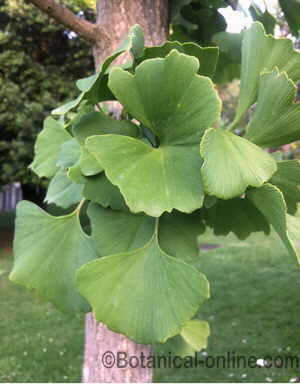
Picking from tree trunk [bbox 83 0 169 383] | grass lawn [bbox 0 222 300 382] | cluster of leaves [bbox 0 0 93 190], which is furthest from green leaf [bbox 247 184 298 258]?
cluster of leaves [bbox 0 0 93 190]

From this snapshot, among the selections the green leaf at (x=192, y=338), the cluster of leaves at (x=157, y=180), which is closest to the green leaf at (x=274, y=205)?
the cluster of leaves at (x=157, y=180)

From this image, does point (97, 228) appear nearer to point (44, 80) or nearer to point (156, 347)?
point (156, 347)

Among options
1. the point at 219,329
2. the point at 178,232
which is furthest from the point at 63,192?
the point at 219,329

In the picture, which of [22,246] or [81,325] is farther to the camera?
[81,325]

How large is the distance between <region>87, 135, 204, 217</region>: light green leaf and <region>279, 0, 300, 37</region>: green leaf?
750 mm

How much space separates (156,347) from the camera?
3.14 meters

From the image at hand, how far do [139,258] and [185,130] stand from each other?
192 mm

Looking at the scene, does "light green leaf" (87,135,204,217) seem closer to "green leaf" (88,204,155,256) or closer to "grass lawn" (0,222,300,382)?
"green leaf" (88,204,155,256)

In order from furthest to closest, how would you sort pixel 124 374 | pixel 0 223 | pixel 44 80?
pixel 0 223, pixel 44 80, pixel 124 374

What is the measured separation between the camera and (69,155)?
736mm

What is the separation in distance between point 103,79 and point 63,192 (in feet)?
0.71

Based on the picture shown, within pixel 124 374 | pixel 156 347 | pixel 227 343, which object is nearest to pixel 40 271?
pixel 124 374

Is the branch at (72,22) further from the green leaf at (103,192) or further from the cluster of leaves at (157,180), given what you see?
the green leaf at (103,192)

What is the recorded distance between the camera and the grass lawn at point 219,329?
2801mm
